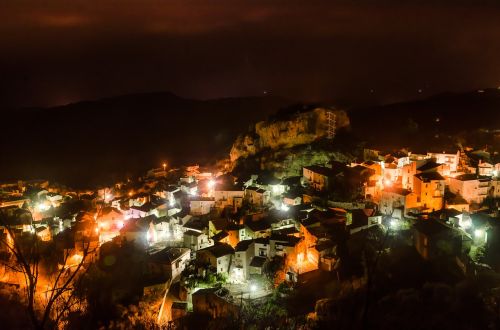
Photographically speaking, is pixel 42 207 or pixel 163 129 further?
pixel 163 129

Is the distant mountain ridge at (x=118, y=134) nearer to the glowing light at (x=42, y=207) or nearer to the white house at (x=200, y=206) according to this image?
the glowing light at (x=42, y=207)

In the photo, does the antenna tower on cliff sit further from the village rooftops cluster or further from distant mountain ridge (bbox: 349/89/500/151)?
the village rooftops cluster

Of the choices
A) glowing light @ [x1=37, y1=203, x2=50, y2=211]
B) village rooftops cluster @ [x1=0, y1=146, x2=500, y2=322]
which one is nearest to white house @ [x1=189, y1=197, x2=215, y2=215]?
village rooftops cluster @ [x1=0, y1=146, x2=500, y2=322]

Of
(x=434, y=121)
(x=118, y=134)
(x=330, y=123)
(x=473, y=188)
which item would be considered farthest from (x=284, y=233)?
(x=118, y=134)

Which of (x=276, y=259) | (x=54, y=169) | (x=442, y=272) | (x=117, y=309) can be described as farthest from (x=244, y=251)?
(x=54, y=169)

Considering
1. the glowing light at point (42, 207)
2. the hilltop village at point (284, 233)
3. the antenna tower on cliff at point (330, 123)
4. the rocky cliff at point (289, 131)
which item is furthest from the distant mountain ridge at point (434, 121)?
the glowing light at point (42, 207)

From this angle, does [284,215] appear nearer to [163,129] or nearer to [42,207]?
[42,207]
